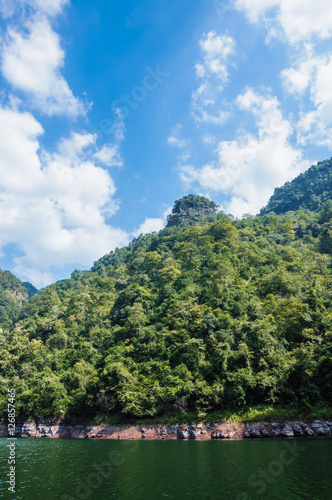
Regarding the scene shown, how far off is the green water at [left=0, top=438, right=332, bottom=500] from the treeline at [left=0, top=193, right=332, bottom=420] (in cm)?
1357

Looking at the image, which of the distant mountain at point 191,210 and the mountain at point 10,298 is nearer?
the mountain at point 10,298

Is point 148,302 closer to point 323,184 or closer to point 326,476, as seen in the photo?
point 326,476

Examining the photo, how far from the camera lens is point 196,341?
4138 cm

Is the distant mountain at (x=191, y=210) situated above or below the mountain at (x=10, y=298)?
above

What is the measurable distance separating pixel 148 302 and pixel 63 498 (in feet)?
150

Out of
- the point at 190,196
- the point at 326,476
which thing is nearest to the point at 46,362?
the point at 326,476

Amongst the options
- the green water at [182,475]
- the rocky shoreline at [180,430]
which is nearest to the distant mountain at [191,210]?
the rocky shoreline at [180,430]

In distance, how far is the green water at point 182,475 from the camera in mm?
12742

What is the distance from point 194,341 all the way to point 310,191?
11928 centimetres

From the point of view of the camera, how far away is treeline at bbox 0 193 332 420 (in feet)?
117

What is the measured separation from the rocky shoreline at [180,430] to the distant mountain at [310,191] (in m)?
→ 109

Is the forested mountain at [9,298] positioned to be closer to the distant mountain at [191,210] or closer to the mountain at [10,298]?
the mountain at [10,298]

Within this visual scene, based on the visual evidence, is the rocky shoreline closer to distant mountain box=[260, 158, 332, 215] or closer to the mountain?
the mountain

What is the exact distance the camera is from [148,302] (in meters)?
58.0
